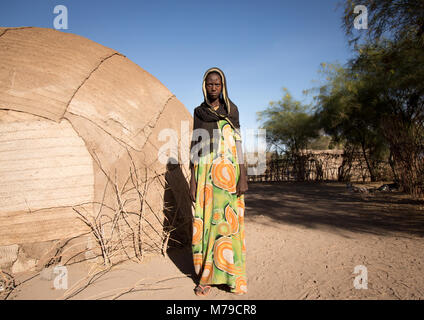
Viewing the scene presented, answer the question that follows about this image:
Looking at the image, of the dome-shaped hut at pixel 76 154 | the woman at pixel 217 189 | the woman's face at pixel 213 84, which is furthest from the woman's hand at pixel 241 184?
the dome-shaped hut at pixel 76 154

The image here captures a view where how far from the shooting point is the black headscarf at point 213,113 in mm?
2215

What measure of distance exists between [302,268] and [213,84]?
218cm

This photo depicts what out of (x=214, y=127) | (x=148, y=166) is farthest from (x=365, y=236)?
(x=148, y=166)

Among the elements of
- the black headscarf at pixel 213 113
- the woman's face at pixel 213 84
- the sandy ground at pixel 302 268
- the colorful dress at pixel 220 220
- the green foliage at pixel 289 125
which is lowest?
the sandy ground at pixel 302 268

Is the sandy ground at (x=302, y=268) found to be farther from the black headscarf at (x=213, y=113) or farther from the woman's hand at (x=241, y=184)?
the black headscarf at (x=213, y=113)

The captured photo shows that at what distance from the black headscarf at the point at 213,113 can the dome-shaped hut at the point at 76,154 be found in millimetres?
987

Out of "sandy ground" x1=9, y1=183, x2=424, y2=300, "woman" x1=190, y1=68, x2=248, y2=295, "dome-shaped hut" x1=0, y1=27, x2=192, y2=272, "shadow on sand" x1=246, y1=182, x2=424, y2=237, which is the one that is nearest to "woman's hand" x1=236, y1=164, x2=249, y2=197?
"woman" x1=190, y1=68, x2=248, y2=295

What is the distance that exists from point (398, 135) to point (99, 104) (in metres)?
7.43

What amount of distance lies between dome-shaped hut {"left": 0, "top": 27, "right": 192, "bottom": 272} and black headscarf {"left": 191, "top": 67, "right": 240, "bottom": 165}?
987 millimetres

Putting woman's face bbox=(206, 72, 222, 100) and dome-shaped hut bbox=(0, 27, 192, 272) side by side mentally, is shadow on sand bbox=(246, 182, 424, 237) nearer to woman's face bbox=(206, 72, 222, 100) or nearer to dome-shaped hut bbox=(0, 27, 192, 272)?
dome-shaped hut bbox=(0, 27, 192, 272)

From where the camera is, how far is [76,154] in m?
2.49

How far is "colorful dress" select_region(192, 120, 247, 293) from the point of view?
2.10 m

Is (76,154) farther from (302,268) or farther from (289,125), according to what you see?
(289,125)

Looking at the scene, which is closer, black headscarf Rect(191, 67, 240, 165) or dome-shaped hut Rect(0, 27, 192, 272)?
black headscarf Rect(191, 67, 240, 165)
